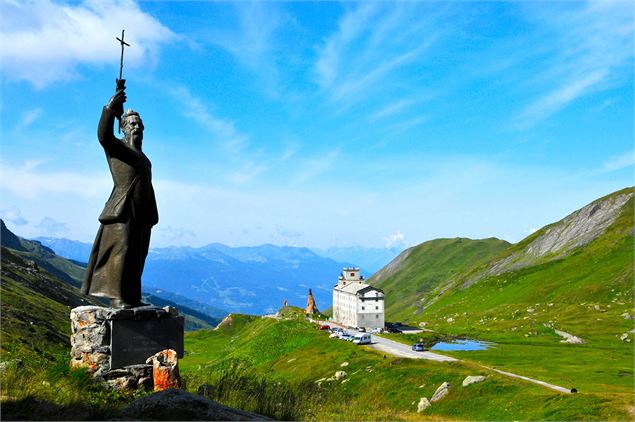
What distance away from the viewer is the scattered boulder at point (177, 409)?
32.7 ft

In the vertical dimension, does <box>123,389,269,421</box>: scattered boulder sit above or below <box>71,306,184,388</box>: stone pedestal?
below

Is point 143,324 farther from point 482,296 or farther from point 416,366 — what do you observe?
point 482,296

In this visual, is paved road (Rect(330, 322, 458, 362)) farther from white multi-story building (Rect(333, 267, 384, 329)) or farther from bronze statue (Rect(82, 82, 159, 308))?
bronze statue (Rect(82, 82, 159, 308))

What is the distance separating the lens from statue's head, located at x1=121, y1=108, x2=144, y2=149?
49.5 ft

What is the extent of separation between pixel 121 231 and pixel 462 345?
72.2 metres

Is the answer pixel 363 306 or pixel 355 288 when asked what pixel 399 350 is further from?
pixel 355 288

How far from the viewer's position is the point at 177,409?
10.1 m

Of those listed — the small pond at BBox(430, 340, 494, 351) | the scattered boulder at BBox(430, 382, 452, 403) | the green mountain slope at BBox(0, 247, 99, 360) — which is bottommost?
the scattered boulder at BBox(430, 382, 452, 403)

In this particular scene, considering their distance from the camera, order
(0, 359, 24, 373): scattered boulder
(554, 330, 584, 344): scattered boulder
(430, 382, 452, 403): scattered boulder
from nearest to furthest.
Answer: (0, 359, 24, 373): scattered boulder → (430, 382, 452, 403): scattered boulder → (554, 330, 584, 344): scattered boulder

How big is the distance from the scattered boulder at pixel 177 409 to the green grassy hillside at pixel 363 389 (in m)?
2.39

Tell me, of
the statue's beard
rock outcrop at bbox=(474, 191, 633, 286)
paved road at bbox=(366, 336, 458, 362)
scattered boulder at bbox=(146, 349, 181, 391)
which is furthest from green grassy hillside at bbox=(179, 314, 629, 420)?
rock outcrop at bbox=(474, 191, 633, 286)

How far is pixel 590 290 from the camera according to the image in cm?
11538

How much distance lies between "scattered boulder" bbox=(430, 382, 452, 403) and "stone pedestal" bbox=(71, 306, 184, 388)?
33092 mm

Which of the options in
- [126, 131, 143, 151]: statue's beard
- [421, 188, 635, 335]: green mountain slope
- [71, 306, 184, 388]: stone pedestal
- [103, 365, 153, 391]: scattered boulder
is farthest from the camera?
[421, 188, 635, 335]: green mountain slope
